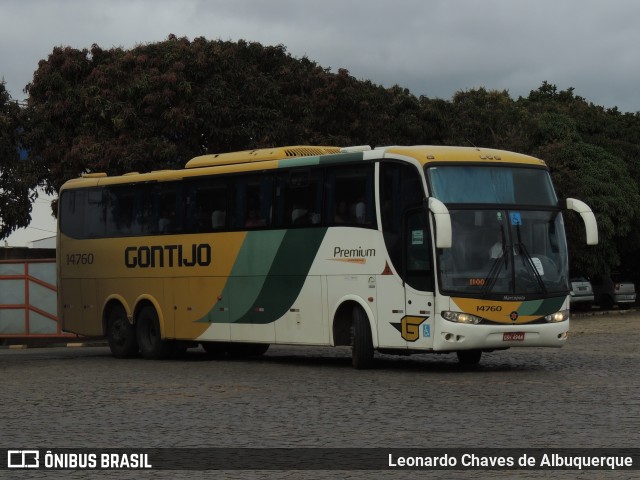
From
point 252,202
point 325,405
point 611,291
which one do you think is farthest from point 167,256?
point 611,291

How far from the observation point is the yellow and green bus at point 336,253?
20234 mm

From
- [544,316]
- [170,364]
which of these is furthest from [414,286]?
[170,364]

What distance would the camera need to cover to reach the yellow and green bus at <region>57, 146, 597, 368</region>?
797 inches

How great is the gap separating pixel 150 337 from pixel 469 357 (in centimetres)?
710

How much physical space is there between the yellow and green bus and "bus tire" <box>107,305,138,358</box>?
1.6 inches

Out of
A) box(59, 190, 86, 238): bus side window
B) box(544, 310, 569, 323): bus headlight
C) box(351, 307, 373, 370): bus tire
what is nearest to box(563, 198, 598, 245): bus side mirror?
box(544, 310, 569, 323): bus headlight

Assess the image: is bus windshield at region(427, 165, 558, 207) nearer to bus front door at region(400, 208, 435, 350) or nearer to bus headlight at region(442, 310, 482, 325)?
bus front door at region(400, 208, 435, 350)

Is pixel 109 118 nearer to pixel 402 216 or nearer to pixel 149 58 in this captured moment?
pixel 149 58

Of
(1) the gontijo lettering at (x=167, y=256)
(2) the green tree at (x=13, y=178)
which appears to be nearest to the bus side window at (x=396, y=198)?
(1) the gontijo lettering at (x=167, y=256)

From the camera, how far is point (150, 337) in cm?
2653

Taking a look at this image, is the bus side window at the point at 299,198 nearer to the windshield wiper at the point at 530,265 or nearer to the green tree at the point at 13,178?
the windshield wiper at the point at 530,265

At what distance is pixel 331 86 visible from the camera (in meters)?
42.6

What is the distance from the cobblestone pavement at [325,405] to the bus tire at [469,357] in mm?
226

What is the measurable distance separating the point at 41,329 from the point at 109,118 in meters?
8.48
